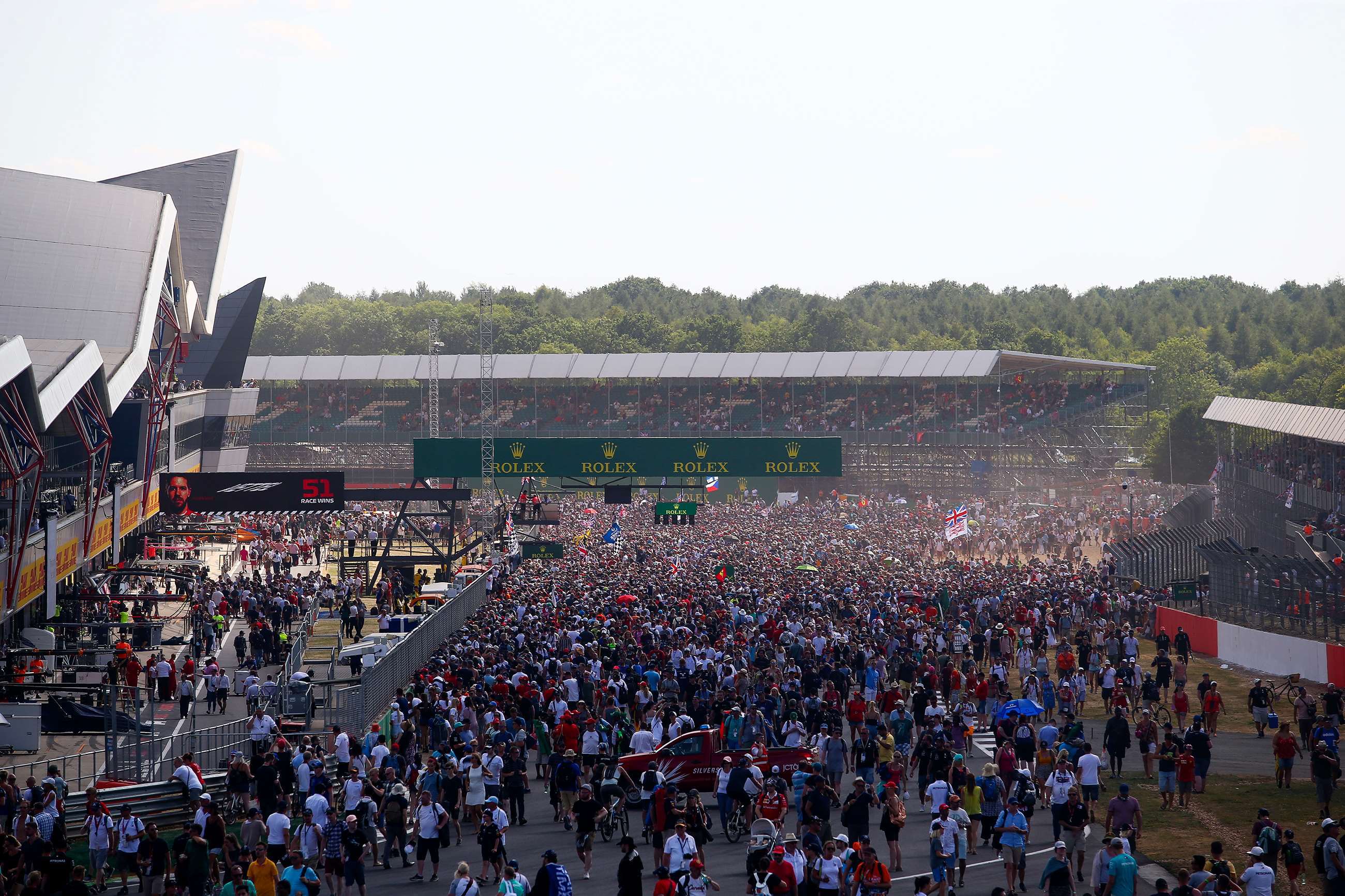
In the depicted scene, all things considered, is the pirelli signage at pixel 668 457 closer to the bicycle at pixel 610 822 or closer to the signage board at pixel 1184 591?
the signage board at pixel 1184 591

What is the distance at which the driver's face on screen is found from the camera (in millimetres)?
39156

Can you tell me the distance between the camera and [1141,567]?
135ft

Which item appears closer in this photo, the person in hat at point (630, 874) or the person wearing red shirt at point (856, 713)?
the person in hat at point (630, 874)

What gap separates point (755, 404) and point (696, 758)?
64.0 metres

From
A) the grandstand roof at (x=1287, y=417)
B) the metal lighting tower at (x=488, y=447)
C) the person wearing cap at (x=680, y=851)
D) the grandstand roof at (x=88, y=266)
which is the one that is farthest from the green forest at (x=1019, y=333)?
the person wearing cap at (x=680, y=851)

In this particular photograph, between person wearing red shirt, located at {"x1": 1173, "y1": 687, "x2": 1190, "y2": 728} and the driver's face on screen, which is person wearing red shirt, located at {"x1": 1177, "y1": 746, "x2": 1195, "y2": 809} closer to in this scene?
person wearing red shirt, located at {"x1": 1173, "y1": 687, "x2": 1190, "y2": 728}

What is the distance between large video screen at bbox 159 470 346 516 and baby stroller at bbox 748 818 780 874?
25.4m

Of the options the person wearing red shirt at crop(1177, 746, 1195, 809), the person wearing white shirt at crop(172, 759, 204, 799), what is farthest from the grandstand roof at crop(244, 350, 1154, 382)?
the person wearing white shirt at crop(172, 759, 204, 799)

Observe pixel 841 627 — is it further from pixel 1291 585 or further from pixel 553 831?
pixel 553 831

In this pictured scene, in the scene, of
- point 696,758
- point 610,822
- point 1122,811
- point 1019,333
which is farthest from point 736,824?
point 1019,333

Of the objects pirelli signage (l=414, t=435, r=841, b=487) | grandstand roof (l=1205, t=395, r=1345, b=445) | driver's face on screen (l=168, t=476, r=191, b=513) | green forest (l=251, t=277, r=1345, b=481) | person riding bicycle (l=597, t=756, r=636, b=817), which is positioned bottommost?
person riding bicycle (l=597, t=756, r=636, b=817)

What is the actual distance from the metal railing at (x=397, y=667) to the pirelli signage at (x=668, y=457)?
8669 mm

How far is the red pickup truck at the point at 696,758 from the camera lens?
61.1 ft

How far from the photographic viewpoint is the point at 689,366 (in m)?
79.3
